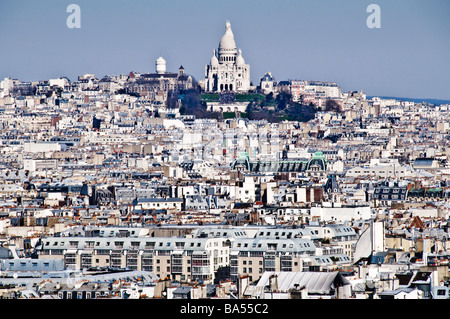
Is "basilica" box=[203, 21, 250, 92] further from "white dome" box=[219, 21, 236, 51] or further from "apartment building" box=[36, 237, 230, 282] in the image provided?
"apartment building" box=[36, 237, 230, 282]

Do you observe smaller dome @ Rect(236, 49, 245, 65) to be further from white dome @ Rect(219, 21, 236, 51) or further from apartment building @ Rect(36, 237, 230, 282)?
apartment building @ Rect(36, 237, 230, 282)

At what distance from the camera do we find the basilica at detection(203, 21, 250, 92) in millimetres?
117250

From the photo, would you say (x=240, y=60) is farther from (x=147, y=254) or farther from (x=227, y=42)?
(x=147, y=254)

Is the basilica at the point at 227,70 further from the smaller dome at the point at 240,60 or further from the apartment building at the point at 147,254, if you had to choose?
the apartment building at the point at 147,254

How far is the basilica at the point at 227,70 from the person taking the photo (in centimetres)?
11725

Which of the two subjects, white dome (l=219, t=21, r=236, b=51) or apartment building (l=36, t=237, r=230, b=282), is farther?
white dome (l=219, t=21, r=236, b=51)

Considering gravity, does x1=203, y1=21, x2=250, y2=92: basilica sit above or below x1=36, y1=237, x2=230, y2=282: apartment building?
above

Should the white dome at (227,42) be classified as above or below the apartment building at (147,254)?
above

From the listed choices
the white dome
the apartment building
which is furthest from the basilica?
the apartment building

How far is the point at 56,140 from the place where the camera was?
87.8 meters

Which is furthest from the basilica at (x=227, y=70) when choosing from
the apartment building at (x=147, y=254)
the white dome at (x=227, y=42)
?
the apartment building at (x=147, y=254)

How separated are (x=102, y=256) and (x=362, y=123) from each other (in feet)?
257
